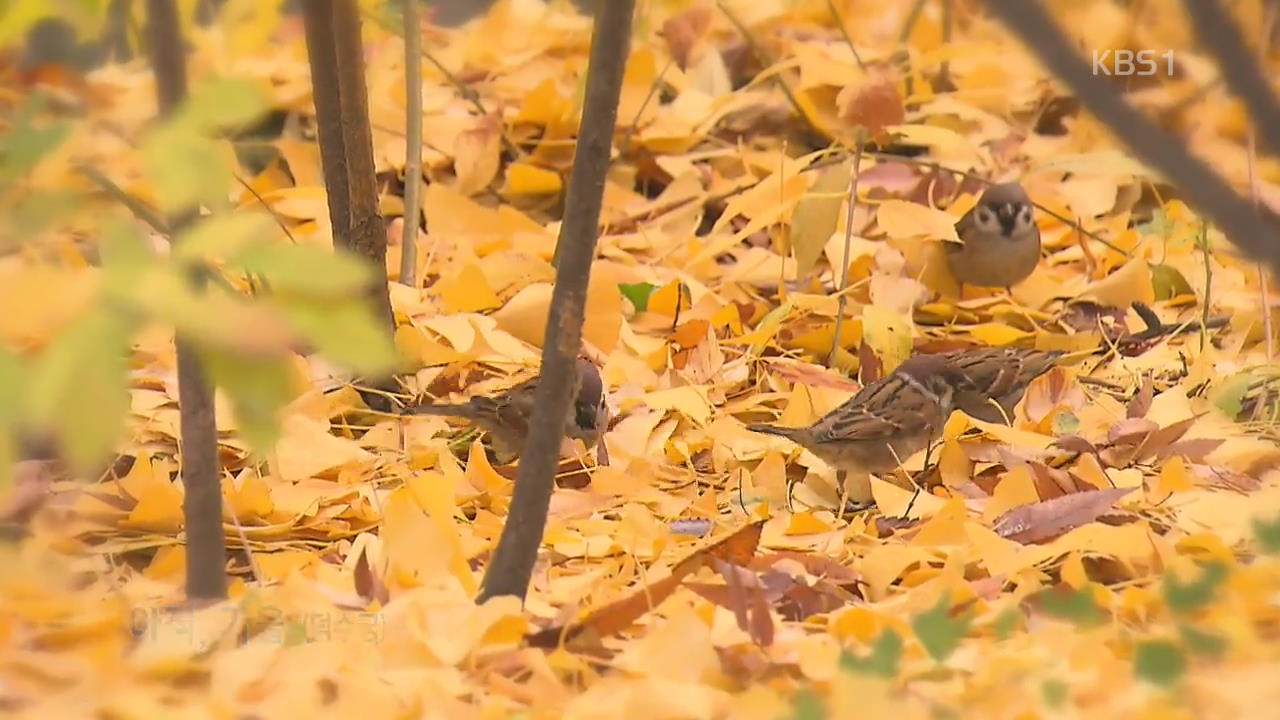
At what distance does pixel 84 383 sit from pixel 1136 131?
0.59 metres

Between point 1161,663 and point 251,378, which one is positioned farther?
point 1161,663

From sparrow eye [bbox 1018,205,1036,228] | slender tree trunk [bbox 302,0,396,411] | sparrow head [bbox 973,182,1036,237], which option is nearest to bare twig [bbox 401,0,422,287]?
slender tree trunk [bbox 302,0,396,411]

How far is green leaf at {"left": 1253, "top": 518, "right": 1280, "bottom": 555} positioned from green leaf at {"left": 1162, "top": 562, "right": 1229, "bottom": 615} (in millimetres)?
36

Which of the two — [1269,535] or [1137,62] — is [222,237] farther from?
[1137,62]

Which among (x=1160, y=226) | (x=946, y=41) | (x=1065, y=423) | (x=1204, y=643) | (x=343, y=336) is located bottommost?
(x=1065, y=423)

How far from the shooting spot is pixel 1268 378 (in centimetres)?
202

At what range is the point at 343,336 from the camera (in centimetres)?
81

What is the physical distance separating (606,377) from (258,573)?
0.91 meters

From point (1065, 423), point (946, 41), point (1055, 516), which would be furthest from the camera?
point (946, 41)

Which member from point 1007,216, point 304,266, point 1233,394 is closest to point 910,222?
point 1007,216

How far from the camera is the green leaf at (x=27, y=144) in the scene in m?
0.91

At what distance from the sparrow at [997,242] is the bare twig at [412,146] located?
34.5 inches

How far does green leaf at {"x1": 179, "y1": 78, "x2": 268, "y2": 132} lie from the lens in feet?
2.84

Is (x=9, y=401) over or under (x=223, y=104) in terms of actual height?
under
